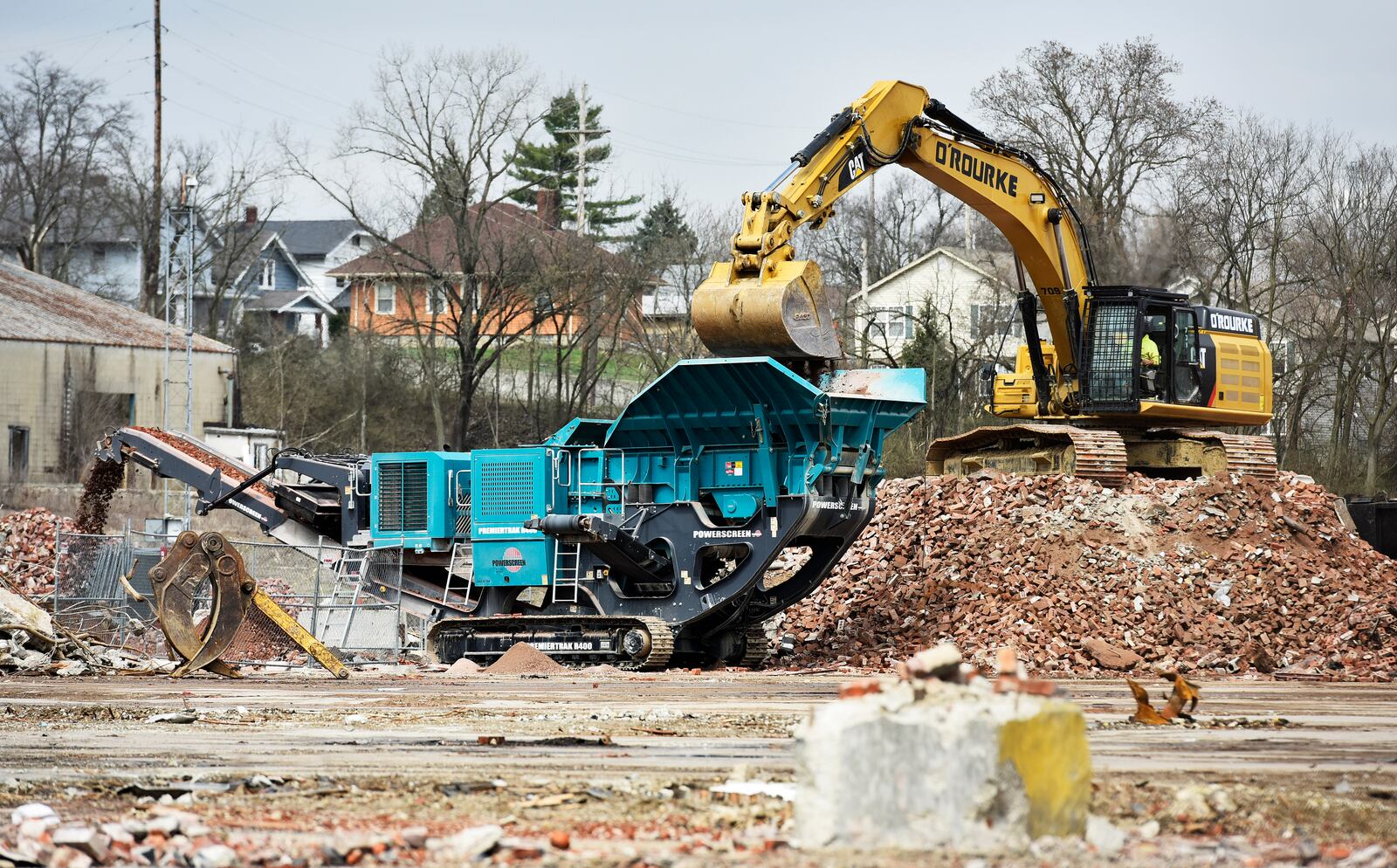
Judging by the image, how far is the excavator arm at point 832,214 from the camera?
17.0m

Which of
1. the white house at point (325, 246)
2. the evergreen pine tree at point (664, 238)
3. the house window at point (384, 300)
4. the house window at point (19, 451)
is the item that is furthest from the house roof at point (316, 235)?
the house window at point (19, 451)

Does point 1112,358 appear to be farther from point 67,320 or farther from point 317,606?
point 67,320

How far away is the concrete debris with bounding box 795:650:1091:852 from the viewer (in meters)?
6.00

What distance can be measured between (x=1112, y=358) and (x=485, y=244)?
2614 cm

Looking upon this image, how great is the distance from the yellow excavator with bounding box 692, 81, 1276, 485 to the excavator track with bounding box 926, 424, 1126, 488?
0.08 ft

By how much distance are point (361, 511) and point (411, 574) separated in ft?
3.33

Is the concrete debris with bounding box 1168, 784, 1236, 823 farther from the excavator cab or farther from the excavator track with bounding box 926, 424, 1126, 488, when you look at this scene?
the excavator cab

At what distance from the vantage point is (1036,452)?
74.4 ft

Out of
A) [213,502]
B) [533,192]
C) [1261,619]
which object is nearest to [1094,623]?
[1261,619]

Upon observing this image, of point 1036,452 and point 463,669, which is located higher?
point 1036,452

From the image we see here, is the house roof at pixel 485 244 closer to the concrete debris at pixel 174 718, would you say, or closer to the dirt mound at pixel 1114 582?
the dirt mound at pixel 1114 582

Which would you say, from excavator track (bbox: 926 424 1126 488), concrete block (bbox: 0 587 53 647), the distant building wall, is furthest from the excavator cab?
the distant building wall

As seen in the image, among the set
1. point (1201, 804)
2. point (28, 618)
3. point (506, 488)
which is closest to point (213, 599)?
point (28, 618)

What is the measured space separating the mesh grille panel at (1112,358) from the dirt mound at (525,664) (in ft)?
30.4
